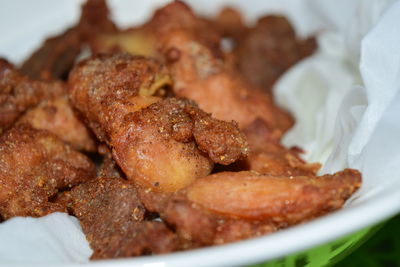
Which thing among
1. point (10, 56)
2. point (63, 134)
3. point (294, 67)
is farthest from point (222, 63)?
point (10, 56)

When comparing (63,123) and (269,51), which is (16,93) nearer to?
(63,123)

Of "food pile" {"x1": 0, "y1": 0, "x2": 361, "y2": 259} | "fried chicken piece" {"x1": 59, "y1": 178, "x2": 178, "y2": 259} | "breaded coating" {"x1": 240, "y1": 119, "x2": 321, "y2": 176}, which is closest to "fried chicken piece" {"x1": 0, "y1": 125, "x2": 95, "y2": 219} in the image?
"food pile" {"x1": 0, "y1": 0, "x2": 361, "y2": 259}

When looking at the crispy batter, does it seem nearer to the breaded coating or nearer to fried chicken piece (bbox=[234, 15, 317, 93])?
the breaded coating

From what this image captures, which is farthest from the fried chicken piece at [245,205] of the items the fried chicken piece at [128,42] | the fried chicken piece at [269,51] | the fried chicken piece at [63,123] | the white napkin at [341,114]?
the fried chicken piece at [269,51]

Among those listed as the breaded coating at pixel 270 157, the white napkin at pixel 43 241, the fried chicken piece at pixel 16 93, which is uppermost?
the fried chicken piece at pixel 16 93

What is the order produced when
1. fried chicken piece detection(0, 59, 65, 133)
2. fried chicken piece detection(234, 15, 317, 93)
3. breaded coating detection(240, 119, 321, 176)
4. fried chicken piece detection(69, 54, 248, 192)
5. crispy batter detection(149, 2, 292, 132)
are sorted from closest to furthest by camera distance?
fried chicken piece detection(69, 54, 248, 192) → breaded coating detection(240, 119, 321, 176) → fried chicken piece detection(0, 59, 65, 133) → crispy batter detection(149, 2, 292, 132) → fried chicken piece detection(234, 15, 317, 93)

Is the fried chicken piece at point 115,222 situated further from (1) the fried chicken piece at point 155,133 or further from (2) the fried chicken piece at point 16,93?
(2) the fried chicken piece at point 16,93

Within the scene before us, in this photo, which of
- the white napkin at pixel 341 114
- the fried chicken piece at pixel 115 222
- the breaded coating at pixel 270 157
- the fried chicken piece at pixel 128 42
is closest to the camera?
the fried chicken piece at pixel 115 222

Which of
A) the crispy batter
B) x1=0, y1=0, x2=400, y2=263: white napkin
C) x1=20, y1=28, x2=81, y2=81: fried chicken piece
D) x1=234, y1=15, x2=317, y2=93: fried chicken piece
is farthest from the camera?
x1=234, y1=15, x2=317, y2=93: fried chicken piece
